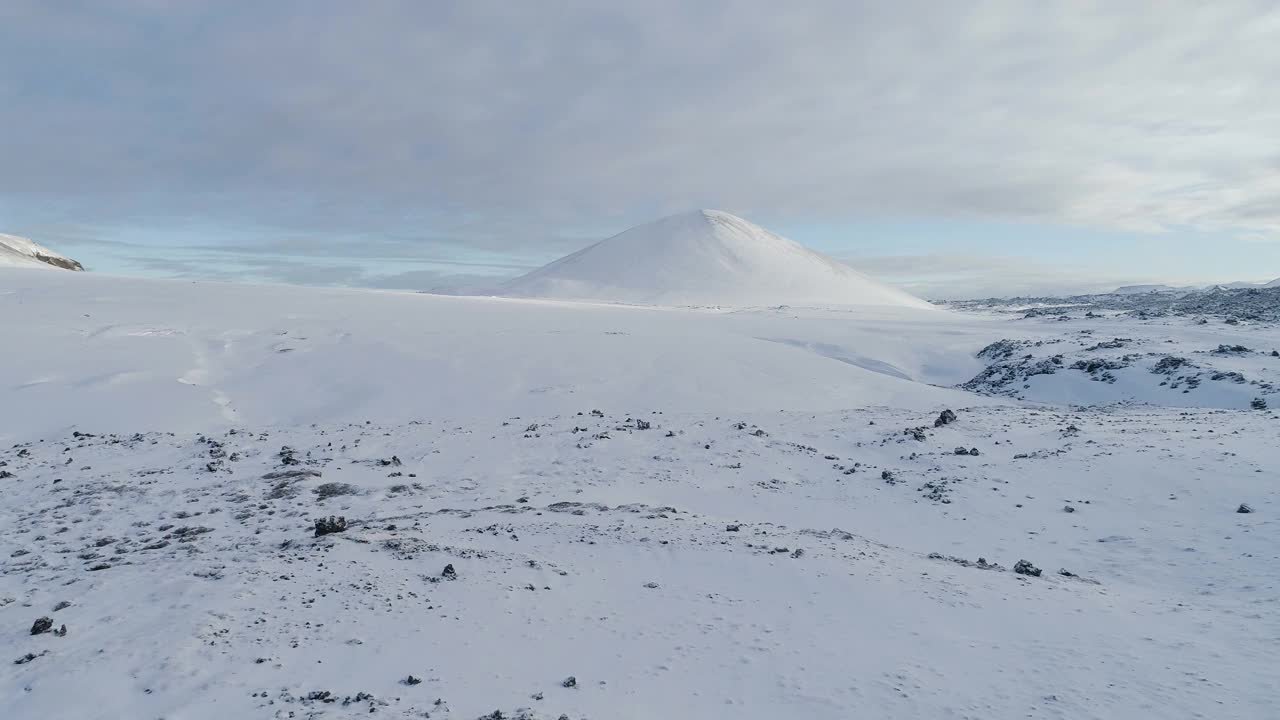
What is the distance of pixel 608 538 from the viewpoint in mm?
7797

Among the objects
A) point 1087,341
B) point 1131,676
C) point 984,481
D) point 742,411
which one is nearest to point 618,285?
point 1087,341

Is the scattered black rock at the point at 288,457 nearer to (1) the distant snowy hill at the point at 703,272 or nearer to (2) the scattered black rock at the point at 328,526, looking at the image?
(2) the scattered black rock at the point at 328,526

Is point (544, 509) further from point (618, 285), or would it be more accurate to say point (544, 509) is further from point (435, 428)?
point (618, 285)

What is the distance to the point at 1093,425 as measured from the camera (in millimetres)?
12859

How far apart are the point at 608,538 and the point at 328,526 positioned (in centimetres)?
303

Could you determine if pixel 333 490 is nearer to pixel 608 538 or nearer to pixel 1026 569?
pixel 608 538

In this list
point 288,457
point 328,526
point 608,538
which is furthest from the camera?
point 288,457

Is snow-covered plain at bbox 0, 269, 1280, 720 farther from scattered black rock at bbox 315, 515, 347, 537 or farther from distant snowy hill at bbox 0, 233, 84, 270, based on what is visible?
distant snowy hill at bbox 0, 233, 84, 270

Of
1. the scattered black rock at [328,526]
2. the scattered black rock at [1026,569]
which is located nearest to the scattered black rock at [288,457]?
the scattered black rock at [328,526]

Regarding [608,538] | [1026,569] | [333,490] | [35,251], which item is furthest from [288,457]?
[35,251]

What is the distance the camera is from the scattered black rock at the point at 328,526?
7.59m

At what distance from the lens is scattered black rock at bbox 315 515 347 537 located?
759cm

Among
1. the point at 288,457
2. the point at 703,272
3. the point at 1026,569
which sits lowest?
the point at 1026,569

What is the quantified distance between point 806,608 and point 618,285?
79021 mm
